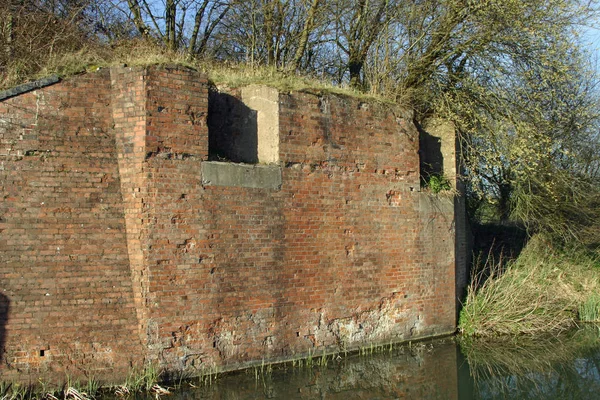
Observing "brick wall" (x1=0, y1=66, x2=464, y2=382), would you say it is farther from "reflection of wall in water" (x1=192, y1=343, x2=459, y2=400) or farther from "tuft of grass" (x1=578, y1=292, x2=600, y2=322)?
"tuft of grass" (x1=578, y1=292, x2=600, y2=322)

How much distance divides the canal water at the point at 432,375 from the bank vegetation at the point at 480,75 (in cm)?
114

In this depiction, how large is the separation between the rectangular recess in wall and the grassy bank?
517 centimetres

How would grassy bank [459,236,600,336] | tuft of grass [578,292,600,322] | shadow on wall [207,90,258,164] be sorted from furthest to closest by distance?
tuft of grass [578,292,600,322] < grassy bank [459,236,600,336] < shadow on wall [207,90,258,164]

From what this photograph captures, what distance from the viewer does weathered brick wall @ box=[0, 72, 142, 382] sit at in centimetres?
670

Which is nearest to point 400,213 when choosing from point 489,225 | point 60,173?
point 60,173

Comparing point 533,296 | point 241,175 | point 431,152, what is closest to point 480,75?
point 431,152

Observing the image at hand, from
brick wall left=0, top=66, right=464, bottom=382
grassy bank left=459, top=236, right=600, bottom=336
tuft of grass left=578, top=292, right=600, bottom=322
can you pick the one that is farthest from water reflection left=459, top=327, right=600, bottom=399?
brick wall left=0, top=66, right=464, bottom=382

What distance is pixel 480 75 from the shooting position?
12.0 m

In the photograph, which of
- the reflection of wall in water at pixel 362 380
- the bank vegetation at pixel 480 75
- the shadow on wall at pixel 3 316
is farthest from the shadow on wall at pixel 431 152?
the shadow on wall at pixel 3 316

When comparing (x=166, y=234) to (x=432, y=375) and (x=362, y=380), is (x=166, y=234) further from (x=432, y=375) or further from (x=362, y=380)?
(x=432, y=375)

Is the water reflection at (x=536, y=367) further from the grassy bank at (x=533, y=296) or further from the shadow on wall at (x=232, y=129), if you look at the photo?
the shadow on wall at (x=232, y=129)

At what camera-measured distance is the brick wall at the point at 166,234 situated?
6.89m

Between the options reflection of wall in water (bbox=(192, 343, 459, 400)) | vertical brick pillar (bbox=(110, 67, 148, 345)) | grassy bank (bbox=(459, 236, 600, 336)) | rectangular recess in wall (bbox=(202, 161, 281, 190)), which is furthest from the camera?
grassy bank (bbox=(459, 236, 600, 336))

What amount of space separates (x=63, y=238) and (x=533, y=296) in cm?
906
